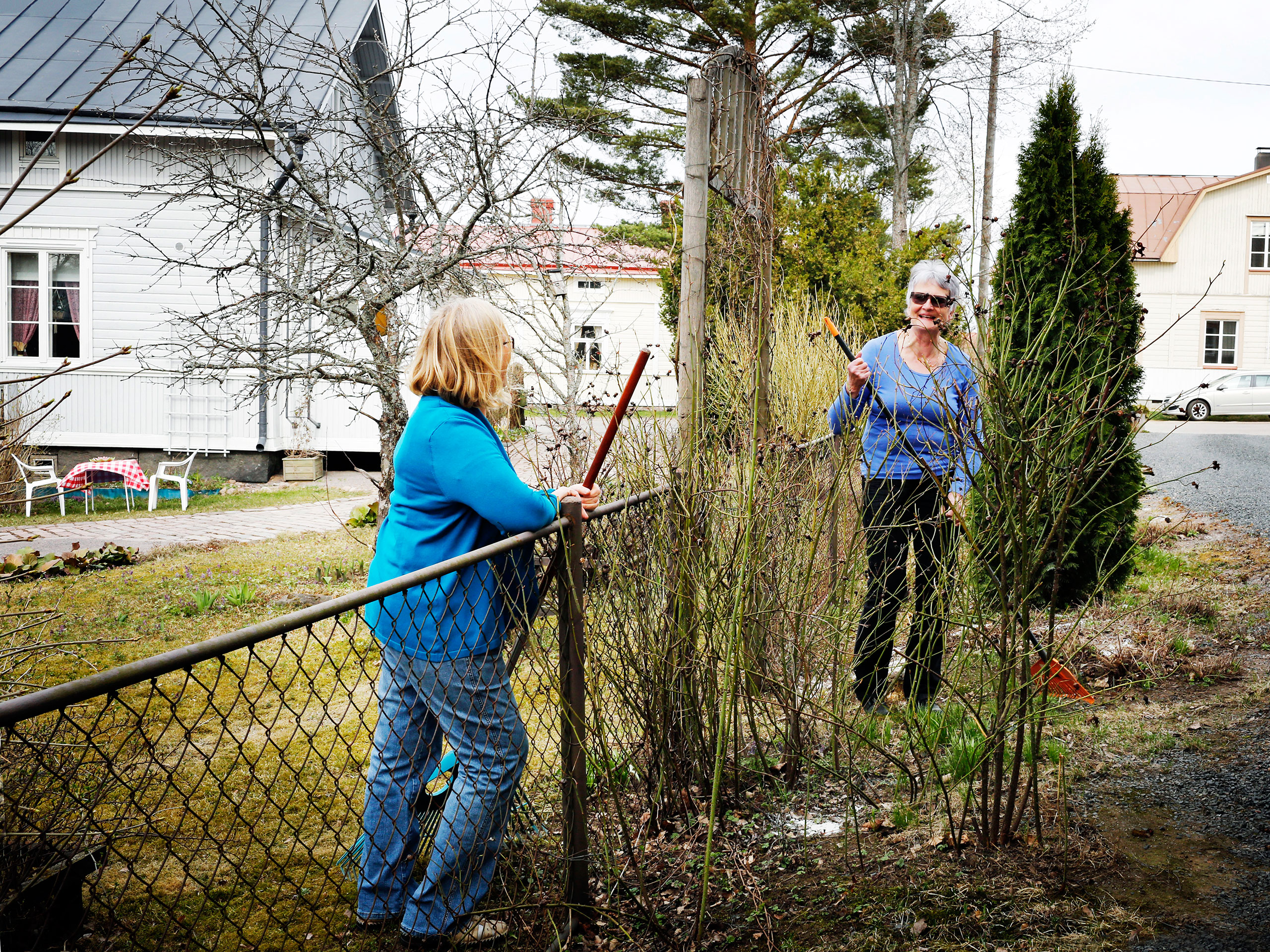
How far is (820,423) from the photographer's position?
16.4 ft

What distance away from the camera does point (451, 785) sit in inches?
89.7

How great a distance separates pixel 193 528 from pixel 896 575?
899 cm

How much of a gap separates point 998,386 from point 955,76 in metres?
20.5

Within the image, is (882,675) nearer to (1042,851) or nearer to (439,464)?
(1042,851)

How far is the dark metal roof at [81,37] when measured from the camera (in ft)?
44.8

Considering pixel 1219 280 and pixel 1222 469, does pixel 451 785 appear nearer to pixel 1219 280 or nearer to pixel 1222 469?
pixel 1222 469

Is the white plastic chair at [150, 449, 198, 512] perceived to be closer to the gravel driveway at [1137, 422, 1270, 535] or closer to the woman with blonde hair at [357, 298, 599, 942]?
the woman with blonde hair at [357, 298, 599, 942]

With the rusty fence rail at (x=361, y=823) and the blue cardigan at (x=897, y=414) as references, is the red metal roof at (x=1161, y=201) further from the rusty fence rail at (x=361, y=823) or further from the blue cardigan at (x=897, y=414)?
the rusty fence rail at (x=361, y=823)

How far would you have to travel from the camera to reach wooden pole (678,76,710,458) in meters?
3.34

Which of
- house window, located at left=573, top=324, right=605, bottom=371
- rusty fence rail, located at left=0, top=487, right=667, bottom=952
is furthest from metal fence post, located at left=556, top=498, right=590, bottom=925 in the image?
house window, located at left=573, top=324, right=605, bottom=371

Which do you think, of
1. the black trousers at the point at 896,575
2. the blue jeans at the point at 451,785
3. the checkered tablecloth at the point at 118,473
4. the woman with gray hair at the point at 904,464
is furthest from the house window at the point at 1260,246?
the blue jeans at the point at 451,785

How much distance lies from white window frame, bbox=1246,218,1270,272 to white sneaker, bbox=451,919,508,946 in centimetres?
3283

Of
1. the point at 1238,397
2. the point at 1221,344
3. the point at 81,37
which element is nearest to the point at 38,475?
the point at 81,37

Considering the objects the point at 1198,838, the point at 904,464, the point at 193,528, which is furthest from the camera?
the point at 193,528
